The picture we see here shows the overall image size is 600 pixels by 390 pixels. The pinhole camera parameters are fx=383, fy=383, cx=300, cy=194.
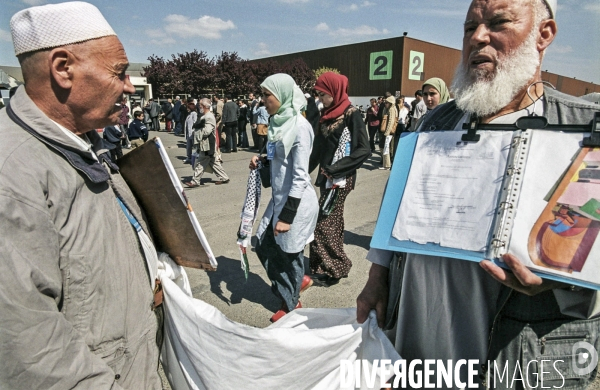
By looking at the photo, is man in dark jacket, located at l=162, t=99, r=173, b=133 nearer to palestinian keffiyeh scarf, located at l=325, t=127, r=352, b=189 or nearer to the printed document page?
palestinian keffiyeh scarf, located at l=325, t=127, r=352, b=189

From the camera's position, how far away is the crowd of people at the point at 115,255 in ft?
3.40

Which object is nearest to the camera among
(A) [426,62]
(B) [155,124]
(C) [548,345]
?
(C) [548,345]

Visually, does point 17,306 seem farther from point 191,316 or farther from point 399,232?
point 399,232

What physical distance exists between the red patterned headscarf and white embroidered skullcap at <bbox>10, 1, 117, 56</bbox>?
2839 mm

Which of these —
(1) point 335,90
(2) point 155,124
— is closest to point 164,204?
(1) point 335,90

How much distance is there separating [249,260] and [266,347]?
124 inches

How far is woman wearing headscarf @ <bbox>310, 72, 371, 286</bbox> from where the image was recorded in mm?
3768

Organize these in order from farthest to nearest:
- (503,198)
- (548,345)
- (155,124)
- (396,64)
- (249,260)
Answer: (396,64), (155,124), (249,260), (548,345), (503,198)

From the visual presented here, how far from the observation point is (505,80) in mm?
1385

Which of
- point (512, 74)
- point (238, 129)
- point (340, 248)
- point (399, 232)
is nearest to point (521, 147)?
point (512, 74)

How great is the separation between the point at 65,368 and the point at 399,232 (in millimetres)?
1097

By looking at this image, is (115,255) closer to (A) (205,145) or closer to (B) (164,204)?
(B) (164,204)

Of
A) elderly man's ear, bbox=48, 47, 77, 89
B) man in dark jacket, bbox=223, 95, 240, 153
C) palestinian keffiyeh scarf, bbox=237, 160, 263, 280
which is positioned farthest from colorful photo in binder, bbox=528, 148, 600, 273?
man in dark jacket, bbox=223, 95, 240, 153

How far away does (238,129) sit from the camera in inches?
596
